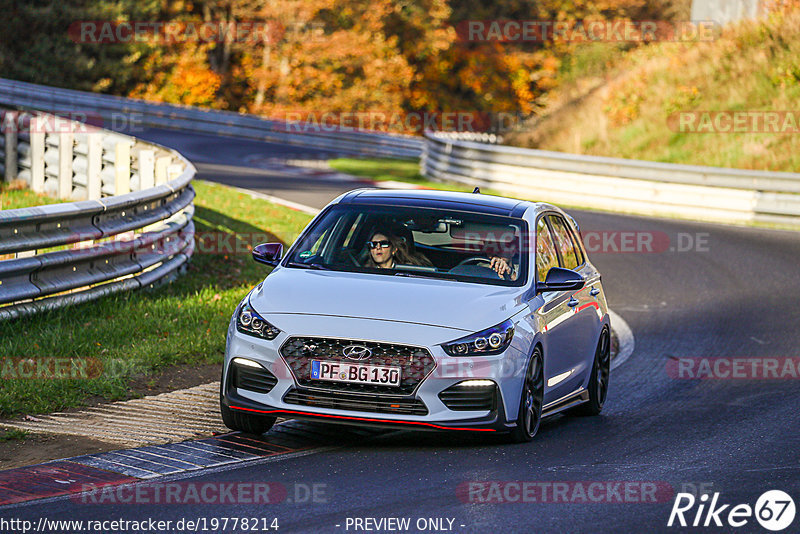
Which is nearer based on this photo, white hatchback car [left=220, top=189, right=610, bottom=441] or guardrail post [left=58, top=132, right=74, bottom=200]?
white hatchback car [left=220, top=189, right=610, bottom=441]

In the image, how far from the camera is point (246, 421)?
8.18 meters

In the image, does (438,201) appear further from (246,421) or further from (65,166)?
(65,166)

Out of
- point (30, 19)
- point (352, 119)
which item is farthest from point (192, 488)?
point (352, 119)

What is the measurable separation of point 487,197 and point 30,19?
43915mm

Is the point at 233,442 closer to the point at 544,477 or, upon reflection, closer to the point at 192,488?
the point at 192,488

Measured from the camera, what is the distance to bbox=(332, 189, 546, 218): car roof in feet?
30.7

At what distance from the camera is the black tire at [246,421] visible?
26.6 feet

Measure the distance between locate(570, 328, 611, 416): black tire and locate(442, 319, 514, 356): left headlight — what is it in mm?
2179

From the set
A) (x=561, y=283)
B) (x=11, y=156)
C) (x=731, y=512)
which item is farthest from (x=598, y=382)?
(x=11, y=156)

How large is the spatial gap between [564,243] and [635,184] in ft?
53.2

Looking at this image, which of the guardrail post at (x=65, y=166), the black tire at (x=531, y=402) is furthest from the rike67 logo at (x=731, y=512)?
the guardrail post at (x=65, y=166)

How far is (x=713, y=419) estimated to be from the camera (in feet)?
31.7

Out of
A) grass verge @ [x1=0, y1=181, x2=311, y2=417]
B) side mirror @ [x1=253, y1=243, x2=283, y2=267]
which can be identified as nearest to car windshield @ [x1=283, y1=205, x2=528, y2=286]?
side mirror @ [x1=253, y1=243, x2=283, y2=267]

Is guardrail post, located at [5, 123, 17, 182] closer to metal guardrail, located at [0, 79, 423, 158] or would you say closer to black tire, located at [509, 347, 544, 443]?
black tire, located at [509, 347, 544, 443]
